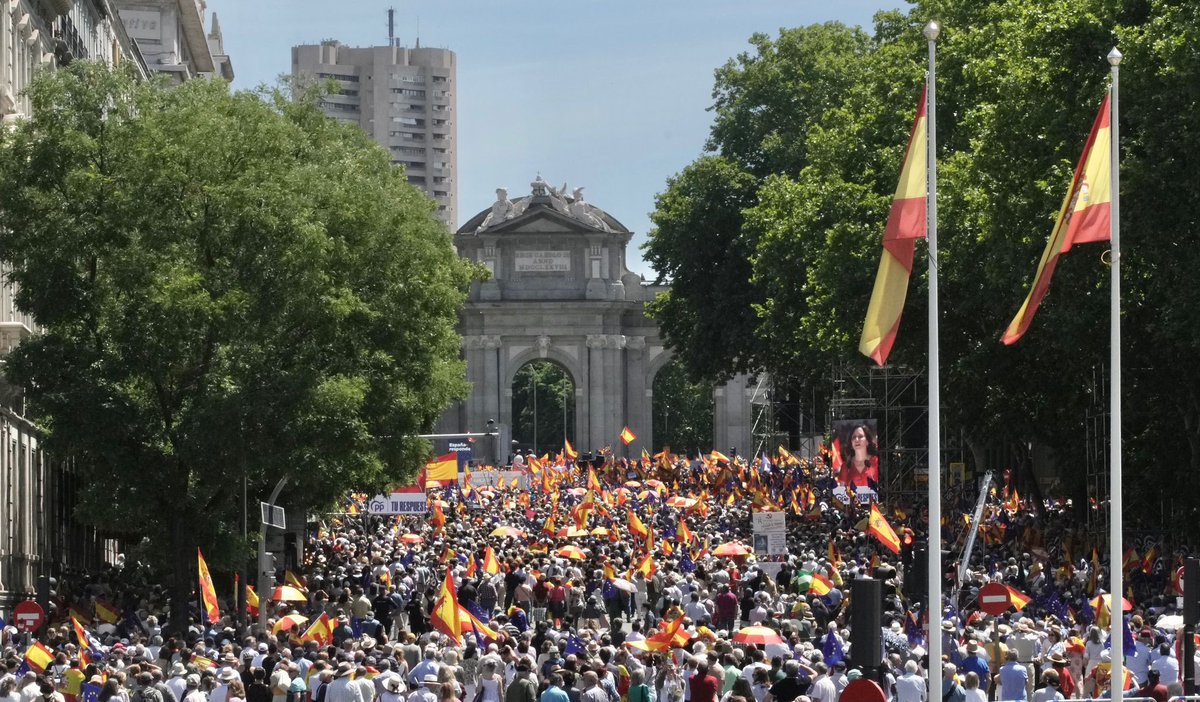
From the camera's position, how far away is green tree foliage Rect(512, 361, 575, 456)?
147 metres

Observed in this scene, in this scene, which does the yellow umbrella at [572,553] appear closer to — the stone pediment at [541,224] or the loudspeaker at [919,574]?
the loudspeaker at [919,574]

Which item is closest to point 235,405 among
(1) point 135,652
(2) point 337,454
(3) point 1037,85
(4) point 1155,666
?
(2) point 337,454

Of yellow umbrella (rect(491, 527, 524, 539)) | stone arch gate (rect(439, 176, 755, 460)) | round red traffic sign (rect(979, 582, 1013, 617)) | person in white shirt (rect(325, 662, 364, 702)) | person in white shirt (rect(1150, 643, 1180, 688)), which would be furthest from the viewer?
stone arch gate (rect(439, 176, 755, 460))

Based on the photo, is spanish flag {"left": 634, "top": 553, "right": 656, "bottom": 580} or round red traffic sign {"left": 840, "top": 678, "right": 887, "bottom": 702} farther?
spanish flag {"left": 634, "top": 553, "right": 656, "bottom": 580}

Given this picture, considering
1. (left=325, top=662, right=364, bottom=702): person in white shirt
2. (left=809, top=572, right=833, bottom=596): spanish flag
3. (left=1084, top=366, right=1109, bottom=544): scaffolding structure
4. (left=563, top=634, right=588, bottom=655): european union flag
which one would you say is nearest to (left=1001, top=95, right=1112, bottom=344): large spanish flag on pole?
(left=325, top=662, right=364, bottom=702): person in white shirt

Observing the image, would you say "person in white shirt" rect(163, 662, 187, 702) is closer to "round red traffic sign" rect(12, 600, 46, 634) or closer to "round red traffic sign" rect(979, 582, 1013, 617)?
"round red traffic sign" rect(12, 600, 46, 634)

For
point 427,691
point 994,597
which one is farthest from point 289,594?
point 427,691

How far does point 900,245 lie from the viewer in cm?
2019

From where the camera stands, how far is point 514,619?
33875mm

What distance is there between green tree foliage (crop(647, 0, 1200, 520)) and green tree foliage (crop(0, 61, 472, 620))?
11980 mm

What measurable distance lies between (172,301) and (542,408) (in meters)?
112

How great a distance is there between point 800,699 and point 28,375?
21598mm

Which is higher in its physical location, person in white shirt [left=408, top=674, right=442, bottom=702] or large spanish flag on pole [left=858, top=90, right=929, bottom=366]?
large spanish flag on pole [left=858, top=90, right=929, bottom=366]

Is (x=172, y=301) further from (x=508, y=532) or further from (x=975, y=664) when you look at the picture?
(x=975, y=664)
